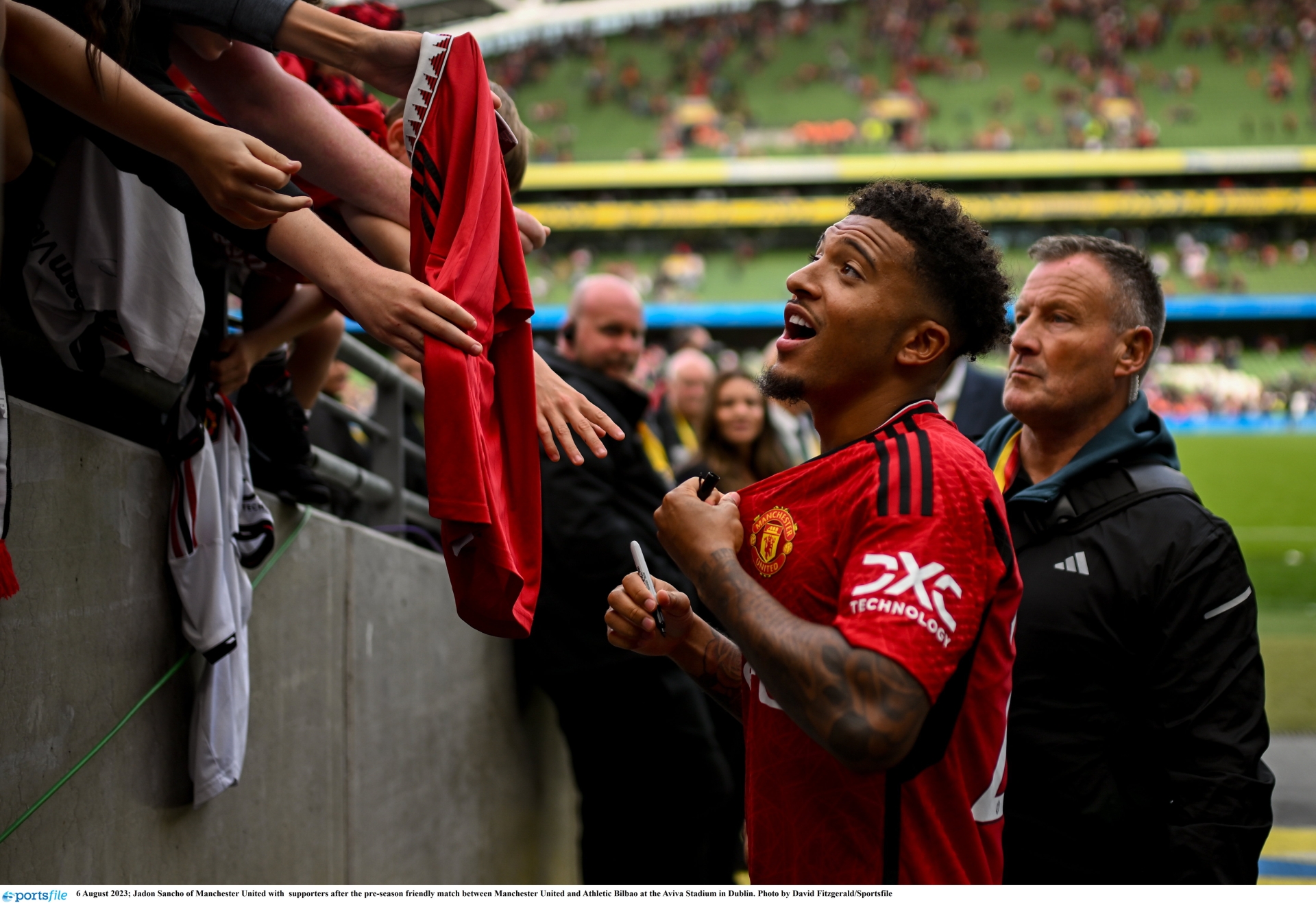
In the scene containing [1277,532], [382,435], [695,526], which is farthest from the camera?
[1277,532]

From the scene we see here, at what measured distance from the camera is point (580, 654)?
4.03 m

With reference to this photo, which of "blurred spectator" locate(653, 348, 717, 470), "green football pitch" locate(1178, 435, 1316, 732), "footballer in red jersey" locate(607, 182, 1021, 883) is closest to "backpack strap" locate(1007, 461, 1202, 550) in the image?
"footballer in red jersey" locate(607, 182, 1021, 883)

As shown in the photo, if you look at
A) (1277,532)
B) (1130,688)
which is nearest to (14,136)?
(1130,688)

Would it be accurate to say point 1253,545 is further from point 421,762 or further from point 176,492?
point 176,492

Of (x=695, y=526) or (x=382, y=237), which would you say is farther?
(x=382, y=237)

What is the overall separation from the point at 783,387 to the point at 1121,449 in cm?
104

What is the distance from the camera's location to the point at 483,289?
68.6 inches

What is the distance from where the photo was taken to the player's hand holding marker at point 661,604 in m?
1.60

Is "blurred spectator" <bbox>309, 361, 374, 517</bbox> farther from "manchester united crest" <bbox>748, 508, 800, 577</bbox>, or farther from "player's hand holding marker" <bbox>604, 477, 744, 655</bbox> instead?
"manchester united crest" <bbox>748, 508, 800, 577</bbox>

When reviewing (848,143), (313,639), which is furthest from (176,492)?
(848,143)

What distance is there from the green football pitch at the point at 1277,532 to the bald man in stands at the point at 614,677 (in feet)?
16.4

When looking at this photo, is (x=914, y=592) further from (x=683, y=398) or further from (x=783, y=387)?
(x=683, y=398)

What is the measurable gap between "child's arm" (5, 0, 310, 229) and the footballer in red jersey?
75cm

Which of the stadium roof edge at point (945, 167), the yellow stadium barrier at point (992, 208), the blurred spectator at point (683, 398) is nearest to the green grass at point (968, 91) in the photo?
the stadium roof edge at point (945, 167)
